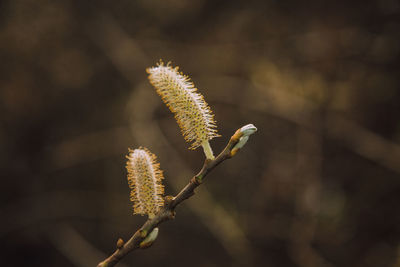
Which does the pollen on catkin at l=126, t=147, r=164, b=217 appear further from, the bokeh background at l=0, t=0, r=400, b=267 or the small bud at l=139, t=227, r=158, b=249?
the bokeh background at l=0, t=0, r=400, b=267

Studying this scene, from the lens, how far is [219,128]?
2.58 metres

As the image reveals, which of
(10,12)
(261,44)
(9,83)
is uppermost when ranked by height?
(10,12)

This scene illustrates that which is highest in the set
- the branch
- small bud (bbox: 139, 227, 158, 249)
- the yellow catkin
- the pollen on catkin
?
the yellow catkin

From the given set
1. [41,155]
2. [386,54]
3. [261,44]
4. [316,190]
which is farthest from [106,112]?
[386,54]

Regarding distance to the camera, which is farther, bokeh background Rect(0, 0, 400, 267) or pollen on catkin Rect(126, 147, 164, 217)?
bokeh background Rect(0, 0, 400, 267)

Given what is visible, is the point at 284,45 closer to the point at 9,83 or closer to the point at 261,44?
the point at 261,44

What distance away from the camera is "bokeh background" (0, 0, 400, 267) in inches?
81.7

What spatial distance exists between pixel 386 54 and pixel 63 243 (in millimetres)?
2548

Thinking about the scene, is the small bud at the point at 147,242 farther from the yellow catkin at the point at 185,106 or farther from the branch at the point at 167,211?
the yellow catkin at the point at 185,106

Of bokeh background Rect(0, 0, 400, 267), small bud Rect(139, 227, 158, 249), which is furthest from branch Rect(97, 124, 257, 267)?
bokeh background Rect(0, 0, 400, 267)

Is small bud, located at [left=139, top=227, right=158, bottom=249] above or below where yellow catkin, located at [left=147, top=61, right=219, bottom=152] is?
below

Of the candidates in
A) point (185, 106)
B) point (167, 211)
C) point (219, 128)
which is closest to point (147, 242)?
point (167, 211)

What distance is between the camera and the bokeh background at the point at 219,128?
208 cm

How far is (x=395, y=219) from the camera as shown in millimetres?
2027
